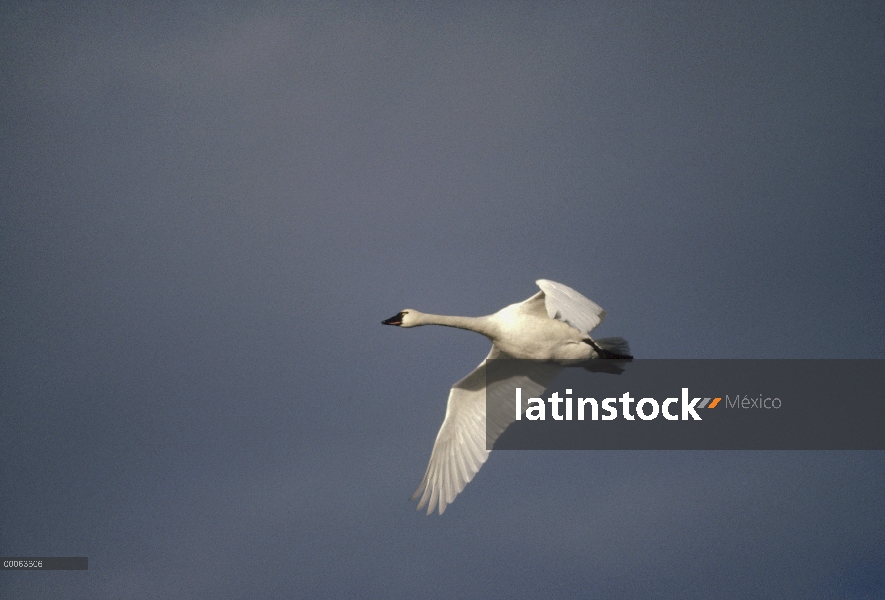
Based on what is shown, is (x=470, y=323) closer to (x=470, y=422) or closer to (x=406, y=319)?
(x=406, y=319)

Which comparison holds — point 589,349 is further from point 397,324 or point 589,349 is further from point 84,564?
point 84,564

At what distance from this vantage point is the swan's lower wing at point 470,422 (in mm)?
19594

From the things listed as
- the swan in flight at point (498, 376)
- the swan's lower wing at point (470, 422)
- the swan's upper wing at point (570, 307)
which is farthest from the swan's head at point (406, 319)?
the swan's upper wing at point (570, 307)

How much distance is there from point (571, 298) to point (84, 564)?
11.2 m

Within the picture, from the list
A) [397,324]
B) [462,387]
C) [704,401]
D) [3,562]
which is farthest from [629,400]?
[3,562]

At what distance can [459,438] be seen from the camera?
66.2ft

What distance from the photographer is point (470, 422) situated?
798 inches

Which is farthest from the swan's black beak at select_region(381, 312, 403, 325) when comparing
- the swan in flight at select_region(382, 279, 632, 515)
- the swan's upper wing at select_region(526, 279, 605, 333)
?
the swan's upper wing at select_region(526, 279, 605, 333)

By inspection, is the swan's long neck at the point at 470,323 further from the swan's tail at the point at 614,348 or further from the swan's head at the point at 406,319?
the swan's tail at the point at 614,348

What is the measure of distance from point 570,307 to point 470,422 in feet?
15.7

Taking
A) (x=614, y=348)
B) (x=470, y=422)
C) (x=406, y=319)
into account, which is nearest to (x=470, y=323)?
(x=406, y=319)

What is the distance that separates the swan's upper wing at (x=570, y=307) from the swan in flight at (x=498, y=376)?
7 cm

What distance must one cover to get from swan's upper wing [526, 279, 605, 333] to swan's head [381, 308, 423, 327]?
316 centimetres

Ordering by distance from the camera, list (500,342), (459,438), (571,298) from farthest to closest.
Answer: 1. (459,438)
2. (500,342)
3. (571,298)
